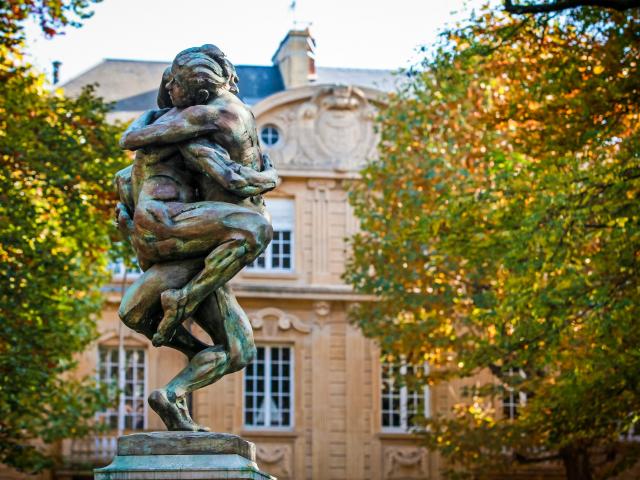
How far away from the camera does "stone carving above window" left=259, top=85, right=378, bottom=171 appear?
41.4 metres

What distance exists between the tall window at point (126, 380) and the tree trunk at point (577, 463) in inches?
537

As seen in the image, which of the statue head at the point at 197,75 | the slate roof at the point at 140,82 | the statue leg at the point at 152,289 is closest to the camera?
the statue leg at the point at 152,289

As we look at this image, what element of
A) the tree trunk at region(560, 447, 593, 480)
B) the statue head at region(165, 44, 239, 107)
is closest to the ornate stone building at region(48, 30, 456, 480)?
the tree trunk at region(560, 447, 593, 480)

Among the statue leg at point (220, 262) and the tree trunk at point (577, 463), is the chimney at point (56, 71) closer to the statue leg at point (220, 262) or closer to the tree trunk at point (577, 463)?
the tree trunk at point (577, 463)

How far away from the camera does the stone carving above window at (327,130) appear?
41.4 metres

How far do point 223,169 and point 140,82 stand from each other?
123ft

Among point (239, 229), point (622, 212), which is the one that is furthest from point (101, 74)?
point (239, 229)

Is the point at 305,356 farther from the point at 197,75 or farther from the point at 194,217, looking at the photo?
the point at 194,217

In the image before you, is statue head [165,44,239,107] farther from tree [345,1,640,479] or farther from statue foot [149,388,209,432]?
tree [345,1,640,479]

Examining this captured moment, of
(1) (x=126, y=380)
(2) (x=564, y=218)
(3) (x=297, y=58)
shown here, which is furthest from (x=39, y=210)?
(3) (x=297, y=58)

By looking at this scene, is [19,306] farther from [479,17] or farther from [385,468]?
[385,468]

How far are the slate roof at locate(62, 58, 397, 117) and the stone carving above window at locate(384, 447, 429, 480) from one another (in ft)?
35.6

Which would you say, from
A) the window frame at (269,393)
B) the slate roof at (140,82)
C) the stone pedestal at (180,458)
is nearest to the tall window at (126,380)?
the window frame at (269,393)

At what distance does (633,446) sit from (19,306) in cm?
1308
